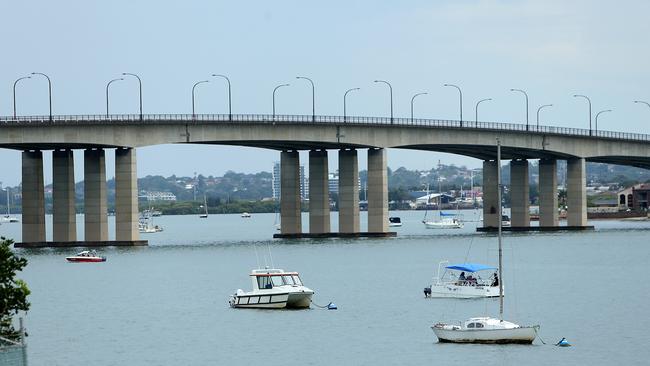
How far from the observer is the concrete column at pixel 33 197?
143625 millimetres

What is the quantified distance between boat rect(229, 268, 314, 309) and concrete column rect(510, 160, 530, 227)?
105473 millimetres

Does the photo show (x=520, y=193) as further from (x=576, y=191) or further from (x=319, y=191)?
(x=319, y=191)

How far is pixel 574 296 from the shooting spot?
9050 cm

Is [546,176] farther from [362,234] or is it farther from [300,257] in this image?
[300,257]

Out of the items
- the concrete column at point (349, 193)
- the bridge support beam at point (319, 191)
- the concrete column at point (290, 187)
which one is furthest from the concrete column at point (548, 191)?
the concrete column at point (290, 187)

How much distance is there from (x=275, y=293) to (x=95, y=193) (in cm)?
6316

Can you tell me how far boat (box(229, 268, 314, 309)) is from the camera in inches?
3228

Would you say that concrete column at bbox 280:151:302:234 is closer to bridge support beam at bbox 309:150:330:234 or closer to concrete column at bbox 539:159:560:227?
bridge support beam at bbox 309:150:330:234

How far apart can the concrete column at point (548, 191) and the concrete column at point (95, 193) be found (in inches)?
2583

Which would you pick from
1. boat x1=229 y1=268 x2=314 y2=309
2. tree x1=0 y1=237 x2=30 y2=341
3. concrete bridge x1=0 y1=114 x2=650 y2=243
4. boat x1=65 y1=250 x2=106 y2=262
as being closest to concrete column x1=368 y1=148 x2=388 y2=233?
concrete bridge x1=0 y1=114 x2=650 y2=243

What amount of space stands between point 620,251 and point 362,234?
32187 millimetres

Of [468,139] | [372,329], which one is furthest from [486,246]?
[372,329]

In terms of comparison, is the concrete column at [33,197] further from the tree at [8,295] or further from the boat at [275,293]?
the tree at [8,295]

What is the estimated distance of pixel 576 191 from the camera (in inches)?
7190
